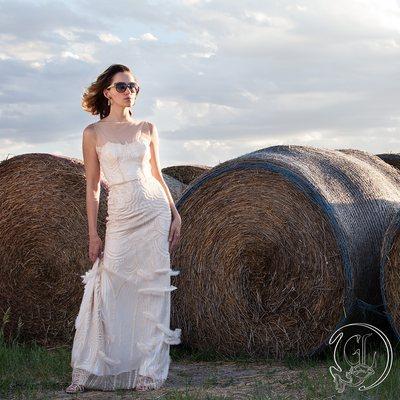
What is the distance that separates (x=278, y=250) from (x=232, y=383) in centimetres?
120

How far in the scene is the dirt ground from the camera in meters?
5.87

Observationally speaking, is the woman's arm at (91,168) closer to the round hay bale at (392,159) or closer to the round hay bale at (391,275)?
the round hay bale at (391,275)

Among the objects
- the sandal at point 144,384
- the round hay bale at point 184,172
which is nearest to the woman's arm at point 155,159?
the sandal at point 144,384

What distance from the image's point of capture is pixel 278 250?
709 centimetres

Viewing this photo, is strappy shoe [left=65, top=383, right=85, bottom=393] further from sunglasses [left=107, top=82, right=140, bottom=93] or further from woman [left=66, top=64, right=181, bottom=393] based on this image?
sunglasses [left=107, top=82, right=140, bottom=93]

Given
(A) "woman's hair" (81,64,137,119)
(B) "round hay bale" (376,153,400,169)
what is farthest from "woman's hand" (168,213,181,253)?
(B) "round hay bale" (376,153,400,169)

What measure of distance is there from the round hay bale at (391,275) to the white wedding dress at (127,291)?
148 centimetres

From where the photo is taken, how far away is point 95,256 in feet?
20.1

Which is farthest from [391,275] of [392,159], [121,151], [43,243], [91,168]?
[43,243]

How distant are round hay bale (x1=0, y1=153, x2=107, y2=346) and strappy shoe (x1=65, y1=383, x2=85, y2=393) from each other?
1748 mm

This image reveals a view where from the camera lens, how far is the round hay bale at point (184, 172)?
948 cm

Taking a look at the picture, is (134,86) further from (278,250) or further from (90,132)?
(278,250)

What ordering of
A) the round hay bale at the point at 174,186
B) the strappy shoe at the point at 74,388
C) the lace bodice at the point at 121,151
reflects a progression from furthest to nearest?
the round hay bale at the point at 174,186, the lace bodice at the point at 121,151, the strappy shoe at the point at 74,388

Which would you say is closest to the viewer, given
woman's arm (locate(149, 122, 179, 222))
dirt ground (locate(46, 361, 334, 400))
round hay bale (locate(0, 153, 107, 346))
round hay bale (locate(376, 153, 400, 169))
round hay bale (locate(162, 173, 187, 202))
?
dirt ground (locate(46, 361, 334, 400))
